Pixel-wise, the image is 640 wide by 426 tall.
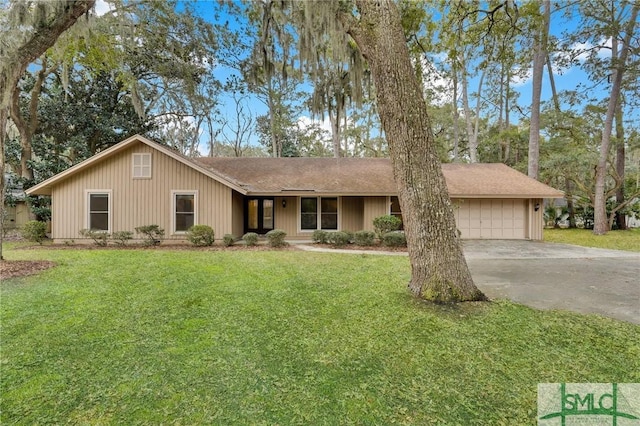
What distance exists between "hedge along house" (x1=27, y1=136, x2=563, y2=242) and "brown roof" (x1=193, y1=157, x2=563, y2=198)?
0.14 ft

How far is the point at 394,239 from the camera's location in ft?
34.2

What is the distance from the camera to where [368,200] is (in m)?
12.5

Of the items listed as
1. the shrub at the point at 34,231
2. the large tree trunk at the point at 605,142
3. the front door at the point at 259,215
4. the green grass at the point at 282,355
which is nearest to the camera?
the green grass at the point at 282,355

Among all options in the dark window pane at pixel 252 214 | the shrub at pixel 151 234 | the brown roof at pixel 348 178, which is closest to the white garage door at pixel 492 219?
the brown roof at pixel 348 178

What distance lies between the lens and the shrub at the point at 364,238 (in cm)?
1085

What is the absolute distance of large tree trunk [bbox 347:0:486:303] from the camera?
176 inches

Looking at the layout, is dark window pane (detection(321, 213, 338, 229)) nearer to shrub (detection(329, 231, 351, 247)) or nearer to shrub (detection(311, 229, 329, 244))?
shrub (detection(311, 229, 329, 244))

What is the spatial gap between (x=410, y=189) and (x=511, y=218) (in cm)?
1142

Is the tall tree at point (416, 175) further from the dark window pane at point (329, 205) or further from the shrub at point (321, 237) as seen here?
the dark window pane at point (329, 205)

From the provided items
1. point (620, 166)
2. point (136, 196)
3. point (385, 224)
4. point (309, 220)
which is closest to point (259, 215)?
point (309, 220)

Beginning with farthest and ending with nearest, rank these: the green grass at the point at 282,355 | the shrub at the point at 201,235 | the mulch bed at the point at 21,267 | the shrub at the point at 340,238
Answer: the shrub at the point at 340,238 < the shrub at the point at 201,235 < the mulch bed at the point at 21,267 < the green grass at the point at 282,355

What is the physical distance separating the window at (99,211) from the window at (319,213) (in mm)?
7222

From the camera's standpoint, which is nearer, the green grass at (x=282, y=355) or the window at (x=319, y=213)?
the green grass at (x=282, y=355)

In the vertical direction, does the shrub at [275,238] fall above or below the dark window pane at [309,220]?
below
